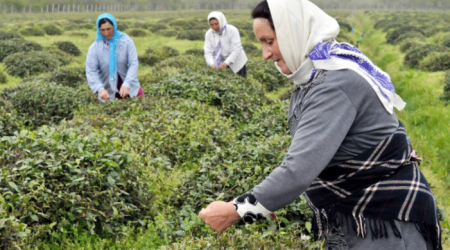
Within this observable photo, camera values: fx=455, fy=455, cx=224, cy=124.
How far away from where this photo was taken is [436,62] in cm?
1359

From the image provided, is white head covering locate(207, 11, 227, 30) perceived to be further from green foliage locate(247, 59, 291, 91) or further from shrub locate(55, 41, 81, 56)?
shrub locate(55, 41, 81, 56)

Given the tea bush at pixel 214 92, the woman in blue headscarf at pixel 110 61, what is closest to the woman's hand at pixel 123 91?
the woman in blue headscarf at pixel 110 61

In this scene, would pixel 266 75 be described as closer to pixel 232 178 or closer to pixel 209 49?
pixel 209 49

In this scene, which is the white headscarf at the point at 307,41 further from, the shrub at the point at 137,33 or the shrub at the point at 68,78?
the shrub at the point at 137,33

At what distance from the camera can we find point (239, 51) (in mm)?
9180

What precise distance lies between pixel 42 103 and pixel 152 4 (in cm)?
11091

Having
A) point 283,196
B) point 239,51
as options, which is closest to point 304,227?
point 283,196

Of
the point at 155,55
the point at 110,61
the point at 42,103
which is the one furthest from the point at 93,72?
the point at 155,55

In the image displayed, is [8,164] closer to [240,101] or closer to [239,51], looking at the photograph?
[240,101]

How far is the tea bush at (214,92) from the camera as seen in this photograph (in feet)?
26.3

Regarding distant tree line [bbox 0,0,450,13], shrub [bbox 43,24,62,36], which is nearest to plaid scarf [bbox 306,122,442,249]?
shrub [bbox 43,24,62,36]

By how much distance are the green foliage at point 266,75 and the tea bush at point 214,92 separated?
3496mm

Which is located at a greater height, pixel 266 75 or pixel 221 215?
pixel 221 215

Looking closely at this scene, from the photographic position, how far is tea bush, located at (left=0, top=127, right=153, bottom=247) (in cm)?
354
